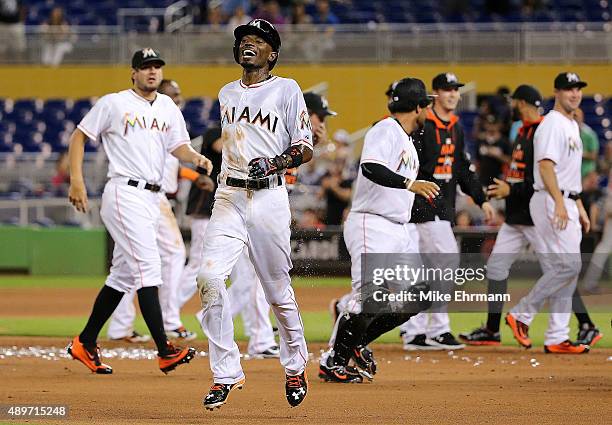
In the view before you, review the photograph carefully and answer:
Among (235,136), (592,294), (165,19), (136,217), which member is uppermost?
(165,19)

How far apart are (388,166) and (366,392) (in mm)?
1632

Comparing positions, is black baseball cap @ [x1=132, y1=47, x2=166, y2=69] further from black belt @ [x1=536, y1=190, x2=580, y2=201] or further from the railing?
the railing

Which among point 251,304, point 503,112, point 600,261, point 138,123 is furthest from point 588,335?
point 503,112

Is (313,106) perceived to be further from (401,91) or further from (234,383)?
(234,383)

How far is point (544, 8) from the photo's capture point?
24.5 meters

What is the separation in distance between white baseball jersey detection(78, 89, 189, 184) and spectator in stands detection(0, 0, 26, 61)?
1610 centimetres

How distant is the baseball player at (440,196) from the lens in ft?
36.2

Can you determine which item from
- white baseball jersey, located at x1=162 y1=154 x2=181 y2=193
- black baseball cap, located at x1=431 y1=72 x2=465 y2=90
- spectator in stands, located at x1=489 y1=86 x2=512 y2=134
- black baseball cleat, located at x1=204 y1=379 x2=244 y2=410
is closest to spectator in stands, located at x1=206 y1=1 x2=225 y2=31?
spectator in stands, located at x1=489 y1=86 x2=512 y2=134

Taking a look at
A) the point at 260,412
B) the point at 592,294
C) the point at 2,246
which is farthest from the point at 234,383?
the point at 2,246

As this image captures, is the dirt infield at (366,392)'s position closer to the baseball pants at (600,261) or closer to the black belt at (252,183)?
the black belt at (252,183)

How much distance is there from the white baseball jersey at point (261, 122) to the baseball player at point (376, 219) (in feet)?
4.11

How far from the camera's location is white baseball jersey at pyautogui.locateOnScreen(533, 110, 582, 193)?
1070 centimetres

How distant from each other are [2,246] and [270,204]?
1381 centimetres

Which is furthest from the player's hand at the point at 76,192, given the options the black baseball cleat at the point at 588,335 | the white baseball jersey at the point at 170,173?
the black baseball cleat at the point at 588,335
